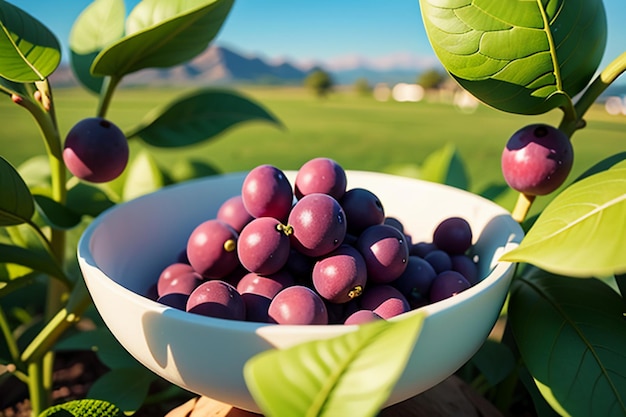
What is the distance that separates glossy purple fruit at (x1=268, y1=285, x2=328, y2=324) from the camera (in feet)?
1.58

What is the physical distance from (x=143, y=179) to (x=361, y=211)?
0.59 metres

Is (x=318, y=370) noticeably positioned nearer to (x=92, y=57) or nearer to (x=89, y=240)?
(x=89, y=240)

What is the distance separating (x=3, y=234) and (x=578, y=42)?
92 cm

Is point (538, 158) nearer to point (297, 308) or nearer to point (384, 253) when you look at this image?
point (384, 253)

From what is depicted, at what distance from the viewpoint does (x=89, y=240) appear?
606 mm

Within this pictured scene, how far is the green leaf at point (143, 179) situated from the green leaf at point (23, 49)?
0.42 metres

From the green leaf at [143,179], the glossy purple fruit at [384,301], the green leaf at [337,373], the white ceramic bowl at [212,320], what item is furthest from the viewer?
the green leaf at [143,179]

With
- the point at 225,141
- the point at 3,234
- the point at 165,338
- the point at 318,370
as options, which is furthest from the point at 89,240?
the point at 225,141

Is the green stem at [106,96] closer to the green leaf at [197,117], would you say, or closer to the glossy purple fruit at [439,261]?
the green leaf at [197,117]

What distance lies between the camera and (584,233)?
0.44 m

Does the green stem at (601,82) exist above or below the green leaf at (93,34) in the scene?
above

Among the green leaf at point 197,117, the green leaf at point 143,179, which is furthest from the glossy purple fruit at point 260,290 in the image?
the green leaf at point 143,179

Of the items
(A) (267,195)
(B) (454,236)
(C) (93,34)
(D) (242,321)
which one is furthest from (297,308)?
(C) (93,34)

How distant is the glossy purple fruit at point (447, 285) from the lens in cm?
58
